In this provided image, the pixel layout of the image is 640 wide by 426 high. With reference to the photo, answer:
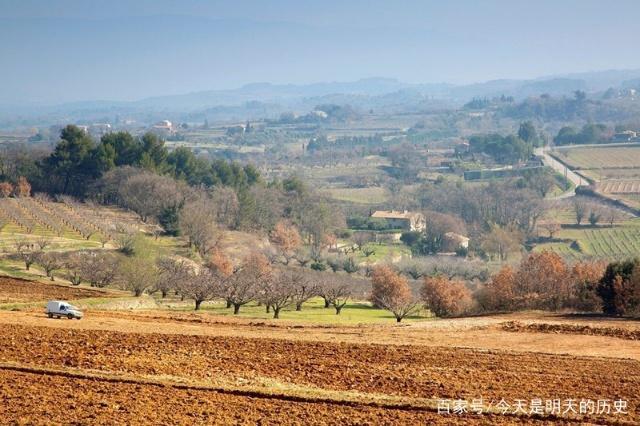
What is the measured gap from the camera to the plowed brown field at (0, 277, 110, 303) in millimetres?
35062

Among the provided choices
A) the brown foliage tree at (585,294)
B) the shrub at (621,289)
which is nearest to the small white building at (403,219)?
the brown foliage tree at (585,294)

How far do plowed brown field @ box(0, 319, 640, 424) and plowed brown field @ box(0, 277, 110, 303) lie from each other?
11.5 m

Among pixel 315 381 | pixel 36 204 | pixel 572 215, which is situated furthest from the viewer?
pixel 572 215

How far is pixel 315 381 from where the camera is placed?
18438 millimetres

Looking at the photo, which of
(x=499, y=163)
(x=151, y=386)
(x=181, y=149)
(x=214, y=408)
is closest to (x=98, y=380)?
(x=151, y=386)

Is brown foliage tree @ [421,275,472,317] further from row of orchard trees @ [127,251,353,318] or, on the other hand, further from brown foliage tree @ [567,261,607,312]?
brown foliage tree @ [567,261,607,312]

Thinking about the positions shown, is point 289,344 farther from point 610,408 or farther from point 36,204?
point 36,204

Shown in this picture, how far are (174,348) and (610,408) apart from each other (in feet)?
37.5

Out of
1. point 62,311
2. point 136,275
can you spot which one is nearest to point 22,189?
point 136,275

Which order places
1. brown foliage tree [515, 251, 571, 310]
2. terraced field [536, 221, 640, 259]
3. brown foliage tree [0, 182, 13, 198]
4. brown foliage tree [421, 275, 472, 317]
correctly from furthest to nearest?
terraced field [536, 221, 640, 259] → brown foliage tree [0, 182, 13, 198] → brown foliage tree [421, 275, 472, 317] → brown foliage tree [515, 251, 571, 310]

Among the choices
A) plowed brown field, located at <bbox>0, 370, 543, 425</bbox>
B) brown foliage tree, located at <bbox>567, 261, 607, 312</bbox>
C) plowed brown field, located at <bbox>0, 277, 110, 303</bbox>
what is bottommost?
brown foliage tree, located at <bbox>567, 261, 607, 312</bbox>

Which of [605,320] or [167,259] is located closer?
[605,320]

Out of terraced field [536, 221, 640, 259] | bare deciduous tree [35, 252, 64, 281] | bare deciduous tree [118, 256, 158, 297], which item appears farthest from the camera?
terraced field [536, 221, 640, 259]

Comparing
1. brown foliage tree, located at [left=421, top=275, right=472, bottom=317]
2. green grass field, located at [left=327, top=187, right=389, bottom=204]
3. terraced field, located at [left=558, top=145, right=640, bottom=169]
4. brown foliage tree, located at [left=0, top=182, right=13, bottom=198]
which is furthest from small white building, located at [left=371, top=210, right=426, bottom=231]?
terraced field, located at [left=558, top=145, right=640, bottom=169]
